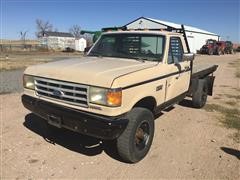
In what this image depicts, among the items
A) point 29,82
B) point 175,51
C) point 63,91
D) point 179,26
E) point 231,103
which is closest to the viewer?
point 63,91

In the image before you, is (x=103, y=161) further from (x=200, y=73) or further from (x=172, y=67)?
(x=200, y=73)

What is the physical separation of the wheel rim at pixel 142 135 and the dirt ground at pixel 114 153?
9.7 inches

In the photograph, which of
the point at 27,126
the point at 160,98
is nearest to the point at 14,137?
the point at 27,126

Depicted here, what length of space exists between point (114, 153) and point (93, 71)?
1.54m

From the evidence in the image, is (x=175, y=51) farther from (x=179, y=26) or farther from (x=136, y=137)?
(x=179, y=26)

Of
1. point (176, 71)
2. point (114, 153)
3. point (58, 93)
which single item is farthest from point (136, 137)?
point (176, 71)

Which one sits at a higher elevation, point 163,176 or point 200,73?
point 200,73

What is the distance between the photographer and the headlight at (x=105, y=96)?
3.67m

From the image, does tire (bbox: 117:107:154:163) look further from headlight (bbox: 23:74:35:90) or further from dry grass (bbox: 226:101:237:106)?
dry grass (bbox: 226:101:237:106)

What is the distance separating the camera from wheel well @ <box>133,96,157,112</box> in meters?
4.44

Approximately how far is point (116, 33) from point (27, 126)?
2.67 metres

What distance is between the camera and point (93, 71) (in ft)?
13.0

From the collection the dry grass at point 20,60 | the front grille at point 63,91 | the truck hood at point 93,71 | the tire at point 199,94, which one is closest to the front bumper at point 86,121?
the front grille at point 63,91

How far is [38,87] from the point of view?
450 centimetres
